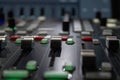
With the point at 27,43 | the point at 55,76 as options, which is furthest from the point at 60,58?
the point at 55,76

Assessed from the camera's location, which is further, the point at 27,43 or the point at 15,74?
the point at 27,43

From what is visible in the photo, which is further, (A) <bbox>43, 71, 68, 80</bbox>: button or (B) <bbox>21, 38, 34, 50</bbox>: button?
(B) <bbox>21, 38, 34, 50</bbox>: button

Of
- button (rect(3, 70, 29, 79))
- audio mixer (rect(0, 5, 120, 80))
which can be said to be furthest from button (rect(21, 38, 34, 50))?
button (rect(3, 70, 29, 79))

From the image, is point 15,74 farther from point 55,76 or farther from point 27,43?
point 27,43

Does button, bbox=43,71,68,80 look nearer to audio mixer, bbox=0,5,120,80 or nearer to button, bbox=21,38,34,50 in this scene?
audio mixer, bbox=0,5,120,80

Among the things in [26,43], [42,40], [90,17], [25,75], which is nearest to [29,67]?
[25,75]

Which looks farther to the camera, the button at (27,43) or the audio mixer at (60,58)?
the button at (27,43)

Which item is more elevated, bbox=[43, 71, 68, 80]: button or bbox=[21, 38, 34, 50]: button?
bbox=[21, 38, 34, 50]: button

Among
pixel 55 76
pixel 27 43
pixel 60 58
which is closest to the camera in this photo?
pixel 55 76

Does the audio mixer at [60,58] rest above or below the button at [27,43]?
below

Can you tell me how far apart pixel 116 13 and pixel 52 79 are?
1.93 metres

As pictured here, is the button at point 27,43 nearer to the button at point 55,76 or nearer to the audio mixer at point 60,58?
the audio mixer at point 60,58

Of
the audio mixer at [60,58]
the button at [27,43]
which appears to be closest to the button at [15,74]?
the audio mixer at [60,58]

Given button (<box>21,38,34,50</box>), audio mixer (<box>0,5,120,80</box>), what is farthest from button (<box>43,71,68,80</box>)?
button (<box>21,38,34,50</box>)
